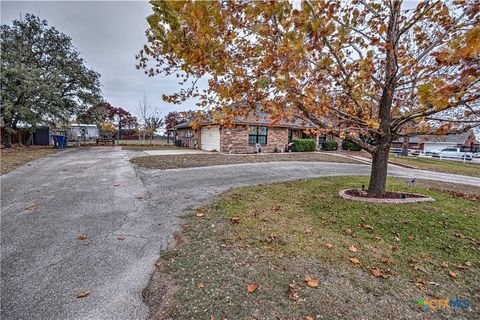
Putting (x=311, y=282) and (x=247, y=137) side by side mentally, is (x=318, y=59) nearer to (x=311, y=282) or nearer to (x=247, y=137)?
(x=311, y=282)

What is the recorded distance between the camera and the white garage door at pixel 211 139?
1776 centimetres

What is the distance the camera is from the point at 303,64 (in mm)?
3621

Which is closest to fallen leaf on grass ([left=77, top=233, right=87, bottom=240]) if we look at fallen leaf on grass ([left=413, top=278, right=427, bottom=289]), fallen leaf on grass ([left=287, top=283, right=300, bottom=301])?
fallen leaf on grass ([left=287, top=283, right=300, bottom=301])

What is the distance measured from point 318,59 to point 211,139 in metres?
15.5

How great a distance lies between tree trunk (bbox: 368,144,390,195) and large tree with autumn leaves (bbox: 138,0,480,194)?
0.02m

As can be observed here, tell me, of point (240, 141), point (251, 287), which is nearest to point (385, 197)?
point (251, 287)

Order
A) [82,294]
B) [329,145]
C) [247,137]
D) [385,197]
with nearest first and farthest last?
[82,294], [385,197], [247,137], [329,145]

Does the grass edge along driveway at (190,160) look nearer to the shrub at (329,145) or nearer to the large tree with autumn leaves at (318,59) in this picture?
the large tree with autumn leaves at (318,59)

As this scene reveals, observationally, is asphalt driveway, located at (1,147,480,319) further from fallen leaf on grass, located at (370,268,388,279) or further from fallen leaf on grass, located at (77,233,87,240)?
fallen leaf on grass, located at (370,268,388,279)

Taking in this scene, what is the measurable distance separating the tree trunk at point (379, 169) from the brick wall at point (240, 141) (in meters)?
11.3

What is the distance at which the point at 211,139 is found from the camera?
18.7 meters

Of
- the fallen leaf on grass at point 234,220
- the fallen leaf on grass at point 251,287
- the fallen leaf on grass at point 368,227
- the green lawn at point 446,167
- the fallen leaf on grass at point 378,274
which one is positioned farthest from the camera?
the green lawn at point 446,167

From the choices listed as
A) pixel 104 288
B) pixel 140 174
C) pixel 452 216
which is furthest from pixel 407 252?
pixel 140 174

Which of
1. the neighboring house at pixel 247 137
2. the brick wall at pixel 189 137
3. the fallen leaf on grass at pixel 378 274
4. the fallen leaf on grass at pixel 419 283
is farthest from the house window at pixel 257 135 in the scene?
the fallen leaf on grass at pixel 419 283
